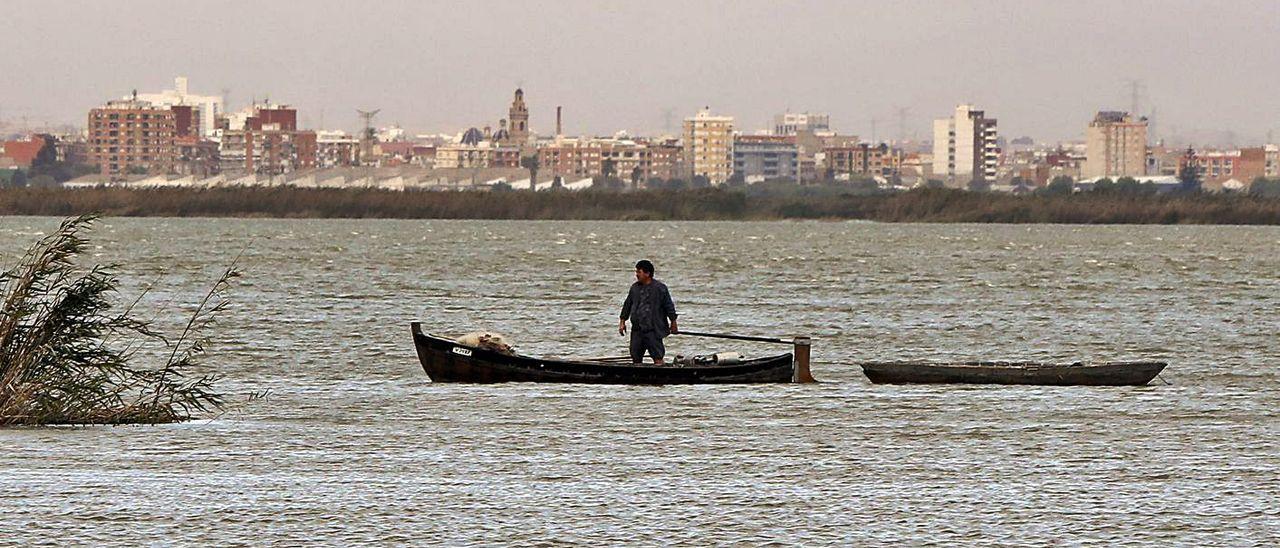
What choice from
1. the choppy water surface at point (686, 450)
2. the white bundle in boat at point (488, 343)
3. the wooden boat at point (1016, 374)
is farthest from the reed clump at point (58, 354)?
the wooden boat at point (1016, 374)

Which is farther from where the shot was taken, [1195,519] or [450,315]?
[450,315]

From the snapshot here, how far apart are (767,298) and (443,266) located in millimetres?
25098

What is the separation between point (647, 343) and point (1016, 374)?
4.93 meters

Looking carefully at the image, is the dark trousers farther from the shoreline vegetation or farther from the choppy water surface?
the shoreline vegetation

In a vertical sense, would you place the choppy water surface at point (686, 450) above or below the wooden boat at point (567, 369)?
below

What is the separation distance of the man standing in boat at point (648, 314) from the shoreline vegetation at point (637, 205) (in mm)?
140176

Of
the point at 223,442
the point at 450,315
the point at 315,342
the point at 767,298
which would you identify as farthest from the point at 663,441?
the point at 767,298

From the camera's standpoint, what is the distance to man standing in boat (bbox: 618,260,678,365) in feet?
80.6

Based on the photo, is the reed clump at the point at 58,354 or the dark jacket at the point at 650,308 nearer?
the reed clump at the point at 58,354

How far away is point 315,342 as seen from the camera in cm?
3669

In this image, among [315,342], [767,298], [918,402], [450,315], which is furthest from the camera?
[767,298]

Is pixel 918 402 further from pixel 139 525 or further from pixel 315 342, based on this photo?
pixel 315 342

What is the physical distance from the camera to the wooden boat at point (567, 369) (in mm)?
25438

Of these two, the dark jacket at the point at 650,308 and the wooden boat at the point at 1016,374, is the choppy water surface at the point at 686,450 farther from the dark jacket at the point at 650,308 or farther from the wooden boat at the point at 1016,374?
the dark jacket at the point at 650,308
